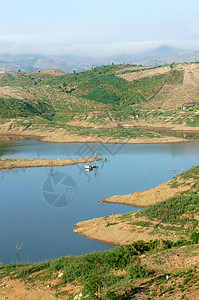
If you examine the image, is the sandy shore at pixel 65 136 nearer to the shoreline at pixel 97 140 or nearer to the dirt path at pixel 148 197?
the shoreline at pixel 97 140

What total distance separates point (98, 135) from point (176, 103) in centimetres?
5649

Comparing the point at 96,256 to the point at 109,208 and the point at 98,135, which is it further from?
the point at 98,135

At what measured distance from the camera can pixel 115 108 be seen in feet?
511

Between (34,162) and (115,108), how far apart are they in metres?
84.9

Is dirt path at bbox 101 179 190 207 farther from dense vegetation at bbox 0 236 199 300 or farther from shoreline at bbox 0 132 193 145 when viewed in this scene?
shoreline at bbox 0 132 193 145

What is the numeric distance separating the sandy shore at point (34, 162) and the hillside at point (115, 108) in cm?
3124

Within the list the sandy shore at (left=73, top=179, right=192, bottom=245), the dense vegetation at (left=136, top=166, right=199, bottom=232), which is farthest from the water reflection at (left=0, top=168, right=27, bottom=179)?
the dense vegetation at (left=136, top=166, right=199, bottom=232)

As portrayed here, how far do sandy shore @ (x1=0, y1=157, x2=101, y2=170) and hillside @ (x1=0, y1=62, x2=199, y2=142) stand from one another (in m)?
31.2

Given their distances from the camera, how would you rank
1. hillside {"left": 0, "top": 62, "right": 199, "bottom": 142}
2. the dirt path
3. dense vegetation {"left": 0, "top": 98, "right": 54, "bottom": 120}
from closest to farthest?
the dirt path
hillside {"left": 0, "top": 62, "right": 199, "bottom": 142}
dense vegetation {"left": 0, "top": 98, "right": 54, "bottom": 120}

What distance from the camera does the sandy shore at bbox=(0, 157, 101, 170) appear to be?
243ft

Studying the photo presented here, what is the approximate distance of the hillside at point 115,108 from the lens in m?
123

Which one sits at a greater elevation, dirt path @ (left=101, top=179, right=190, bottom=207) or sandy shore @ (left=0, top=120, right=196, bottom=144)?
dirt path @ (left=101, top=179, right=190, bottom=207)

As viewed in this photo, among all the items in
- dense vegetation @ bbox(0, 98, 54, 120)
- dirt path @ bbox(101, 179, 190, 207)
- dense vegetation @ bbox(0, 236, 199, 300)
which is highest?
dense vegetation @ bbox(0, 98, 54, 120)

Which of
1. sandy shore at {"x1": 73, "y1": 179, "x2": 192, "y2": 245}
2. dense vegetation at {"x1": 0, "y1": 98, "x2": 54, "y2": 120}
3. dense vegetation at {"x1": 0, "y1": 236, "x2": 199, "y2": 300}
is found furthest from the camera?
dense vegetation at {"x1": 0, "y1": 98, "x2": 54, "y2": 120}
